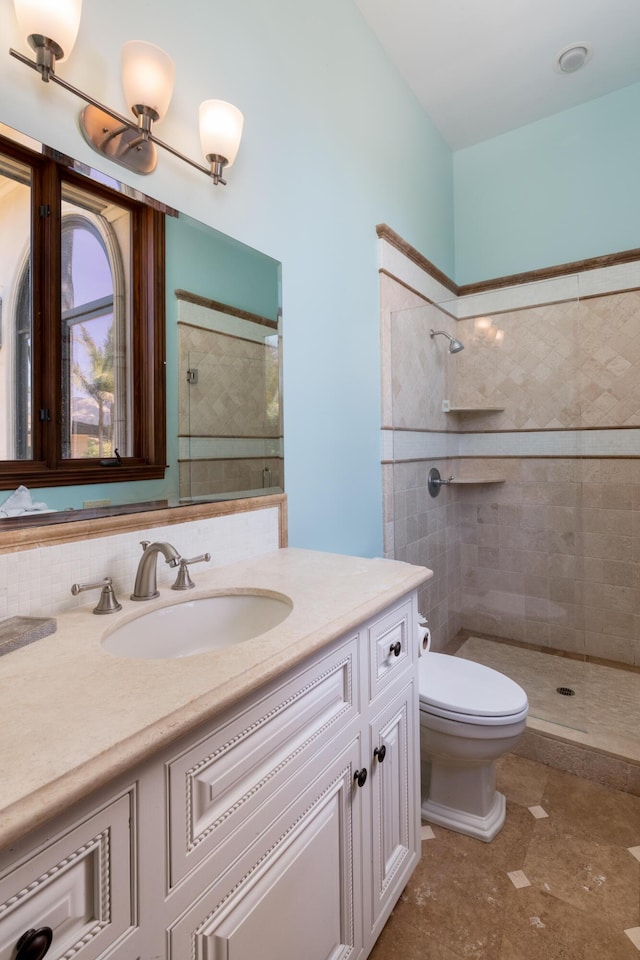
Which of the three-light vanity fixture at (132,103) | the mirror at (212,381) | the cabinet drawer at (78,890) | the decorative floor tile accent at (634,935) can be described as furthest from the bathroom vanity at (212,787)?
the three-light vanity fixture at (132,103)

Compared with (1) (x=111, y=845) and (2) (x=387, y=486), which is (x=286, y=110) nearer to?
(2) (x=387, y=486)

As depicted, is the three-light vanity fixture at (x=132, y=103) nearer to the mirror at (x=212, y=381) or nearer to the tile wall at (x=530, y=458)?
the mirror at (x=212, y=381)

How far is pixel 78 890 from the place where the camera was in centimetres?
51

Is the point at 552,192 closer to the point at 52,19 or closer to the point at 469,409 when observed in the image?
the point at 469,409

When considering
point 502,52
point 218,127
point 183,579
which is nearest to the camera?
point 183,579

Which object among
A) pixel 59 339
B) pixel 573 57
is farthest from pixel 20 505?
pixel 573 57

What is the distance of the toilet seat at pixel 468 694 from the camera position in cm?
142

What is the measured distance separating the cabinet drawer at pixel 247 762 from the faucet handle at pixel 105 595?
0.40 m

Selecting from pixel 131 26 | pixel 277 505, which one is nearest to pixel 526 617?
pixel 277 505

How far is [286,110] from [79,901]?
203cm

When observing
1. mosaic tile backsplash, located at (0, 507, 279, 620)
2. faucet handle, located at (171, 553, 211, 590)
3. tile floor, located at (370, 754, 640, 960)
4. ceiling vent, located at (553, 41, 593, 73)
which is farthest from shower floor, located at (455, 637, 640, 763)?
ceiling vent, located at (553, 41, 593, 73)

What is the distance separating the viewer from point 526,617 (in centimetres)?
243

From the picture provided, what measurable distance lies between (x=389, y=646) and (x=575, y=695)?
4.67 ft

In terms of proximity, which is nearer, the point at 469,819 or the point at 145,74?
the point at 145,74
